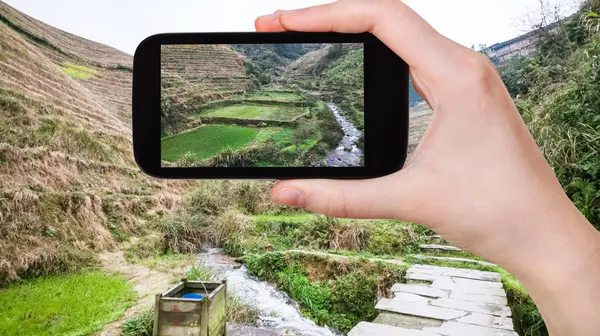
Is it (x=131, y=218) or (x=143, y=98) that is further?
(x=131, y=218)

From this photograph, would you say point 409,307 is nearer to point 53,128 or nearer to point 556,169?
point 556,169

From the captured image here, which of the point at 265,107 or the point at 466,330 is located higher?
the point at 265,107

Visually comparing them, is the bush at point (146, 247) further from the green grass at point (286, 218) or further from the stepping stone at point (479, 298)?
the stepping stone at point (479, 298)

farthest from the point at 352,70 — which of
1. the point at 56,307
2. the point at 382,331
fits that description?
the point at 56,307

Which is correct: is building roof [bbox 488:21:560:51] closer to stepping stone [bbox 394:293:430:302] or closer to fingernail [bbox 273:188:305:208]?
stepping stone [bbox 394:293:430:302]

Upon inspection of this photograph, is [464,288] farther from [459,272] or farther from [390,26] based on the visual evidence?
[390,26]

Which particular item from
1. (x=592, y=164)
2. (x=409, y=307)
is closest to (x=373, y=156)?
(x=409, y=307)
